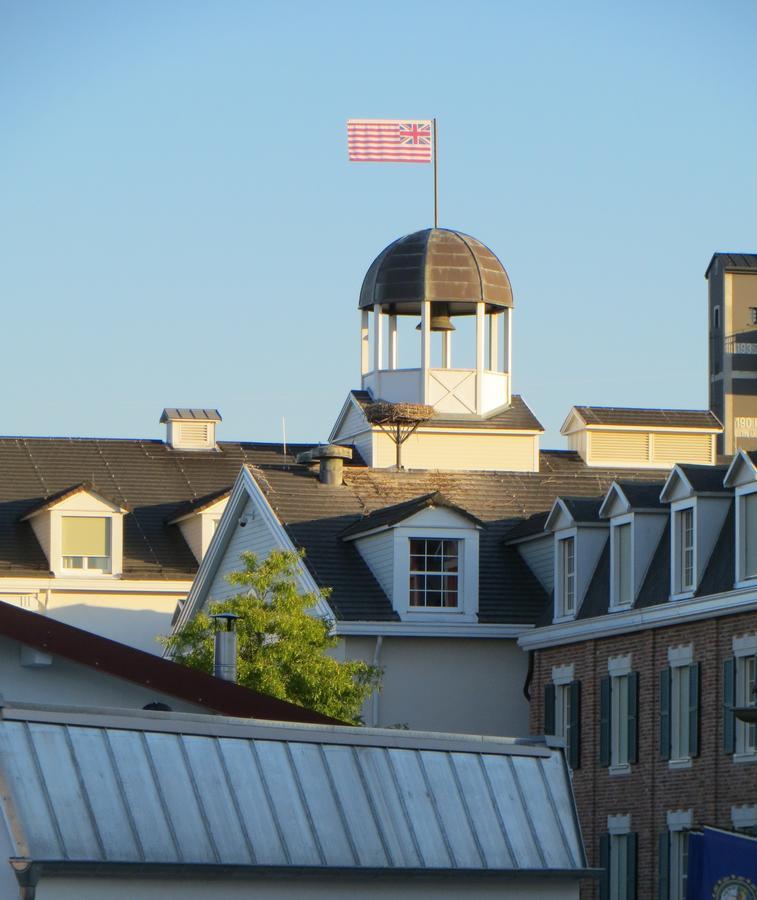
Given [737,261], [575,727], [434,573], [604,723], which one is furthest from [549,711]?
[737,261]

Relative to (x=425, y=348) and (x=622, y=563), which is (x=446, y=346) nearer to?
(x=425, y=348)

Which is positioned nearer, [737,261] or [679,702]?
[679,702]

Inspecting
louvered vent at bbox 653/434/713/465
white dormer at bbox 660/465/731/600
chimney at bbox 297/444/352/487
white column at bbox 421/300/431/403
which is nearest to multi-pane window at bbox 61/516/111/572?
white column at bbox 421/300/431/403

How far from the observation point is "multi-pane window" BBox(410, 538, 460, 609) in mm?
43062

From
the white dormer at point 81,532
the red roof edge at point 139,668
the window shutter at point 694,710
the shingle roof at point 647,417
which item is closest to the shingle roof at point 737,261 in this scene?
the shingle roof at point 647,417

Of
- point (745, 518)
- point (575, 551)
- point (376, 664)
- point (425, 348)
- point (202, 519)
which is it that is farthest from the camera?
point (425, 348)

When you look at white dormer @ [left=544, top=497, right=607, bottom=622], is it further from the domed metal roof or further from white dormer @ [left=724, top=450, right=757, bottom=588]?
the domed metal roof

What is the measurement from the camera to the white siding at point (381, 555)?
42719mm

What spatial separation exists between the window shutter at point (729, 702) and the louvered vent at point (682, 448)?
23.8 metres

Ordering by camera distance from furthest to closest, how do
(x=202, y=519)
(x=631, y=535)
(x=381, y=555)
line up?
(x=202, y=519), (x=381, y=555), (x=631, y=535)

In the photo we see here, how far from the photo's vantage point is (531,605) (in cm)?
4344

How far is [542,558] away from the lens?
43.8 m

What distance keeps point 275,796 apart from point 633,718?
2031cm

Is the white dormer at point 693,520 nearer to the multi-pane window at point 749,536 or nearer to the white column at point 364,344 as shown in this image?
the multi-pane window at point 749,536
